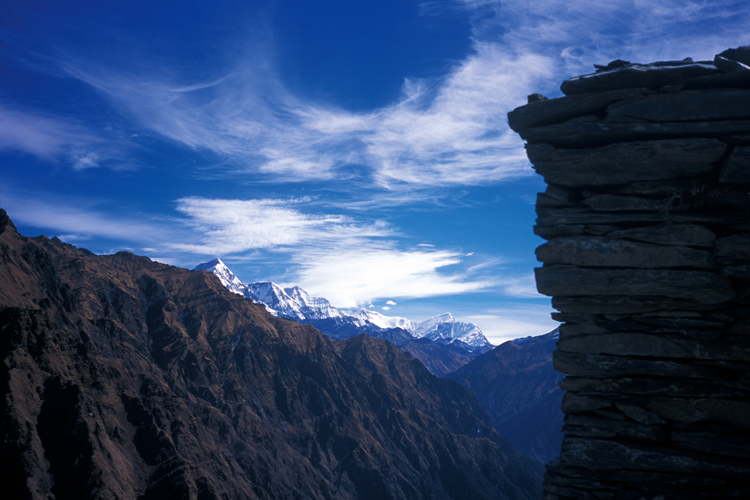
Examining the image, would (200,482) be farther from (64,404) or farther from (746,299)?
(746,299)

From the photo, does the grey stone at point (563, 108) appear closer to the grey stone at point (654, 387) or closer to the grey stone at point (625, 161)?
the grey stone at point (625, 161)

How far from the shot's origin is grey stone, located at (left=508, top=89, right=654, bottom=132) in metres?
15.3

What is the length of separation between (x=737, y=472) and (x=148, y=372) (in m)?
163

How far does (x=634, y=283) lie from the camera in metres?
14.9

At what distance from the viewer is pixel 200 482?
112750mm

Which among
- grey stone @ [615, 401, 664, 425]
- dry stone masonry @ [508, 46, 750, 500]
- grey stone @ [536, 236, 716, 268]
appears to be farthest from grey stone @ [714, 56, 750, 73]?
grey stone @ [615, 401, 664, 425]

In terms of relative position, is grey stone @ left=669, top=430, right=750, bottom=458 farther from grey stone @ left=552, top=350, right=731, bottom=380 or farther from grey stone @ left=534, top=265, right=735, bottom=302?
grey stone @ left=534, top=265, right=735, bottom=302

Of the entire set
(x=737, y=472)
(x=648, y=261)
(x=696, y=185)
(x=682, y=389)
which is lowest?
(x=737, y=472)

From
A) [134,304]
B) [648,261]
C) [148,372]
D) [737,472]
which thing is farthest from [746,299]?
[134,304]

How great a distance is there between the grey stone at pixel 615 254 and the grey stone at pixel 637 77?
16.1 feet

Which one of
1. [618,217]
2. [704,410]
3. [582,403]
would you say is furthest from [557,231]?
[704,410]

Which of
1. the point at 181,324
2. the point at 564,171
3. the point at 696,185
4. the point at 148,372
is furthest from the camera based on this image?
the point at 181,324

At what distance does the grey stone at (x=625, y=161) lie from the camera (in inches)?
567

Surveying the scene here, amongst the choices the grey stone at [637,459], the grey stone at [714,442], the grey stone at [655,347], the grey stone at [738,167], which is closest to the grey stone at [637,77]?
the grey stone at [738,167]
